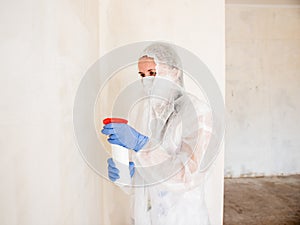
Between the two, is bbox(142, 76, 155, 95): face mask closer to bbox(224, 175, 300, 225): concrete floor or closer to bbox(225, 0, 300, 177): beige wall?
bbox(224, 175, 300, 225): concrete floor

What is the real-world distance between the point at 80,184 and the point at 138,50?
2.82 ft

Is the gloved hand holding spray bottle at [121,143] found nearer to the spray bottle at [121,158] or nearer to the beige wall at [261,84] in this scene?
the spray bottle at [121,158]

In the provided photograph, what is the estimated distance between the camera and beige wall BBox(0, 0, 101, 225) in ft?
1.31

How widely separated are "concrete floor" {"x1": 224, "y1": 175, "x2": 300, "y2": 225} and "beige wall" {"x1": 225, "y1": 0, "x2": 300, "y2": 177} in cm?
26

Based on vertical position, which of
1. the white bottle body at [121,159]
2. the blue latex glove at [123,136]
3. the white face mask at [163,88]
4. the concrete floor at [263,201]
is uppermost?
the white face mask at [163,88]

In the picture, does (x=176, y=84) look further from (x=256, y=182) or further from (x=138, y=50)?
(x=256, y=182)

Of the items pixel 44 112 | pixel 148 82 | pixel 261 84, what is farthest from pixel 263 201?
pixel 44 112

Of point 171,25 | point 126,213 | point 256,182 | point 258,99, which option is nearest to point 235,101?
point 258,99

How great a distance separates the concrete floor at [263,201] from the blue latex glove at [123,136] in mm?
2002

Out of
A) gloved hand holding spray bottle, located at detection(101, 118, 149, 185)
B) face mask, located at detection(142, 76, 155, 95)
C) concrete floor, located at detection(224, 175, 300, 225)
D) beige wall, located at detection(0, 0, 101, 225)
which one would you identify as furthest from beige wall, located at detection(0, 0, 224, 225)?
concrete floor, located at detection(224, 175, 300, 225)

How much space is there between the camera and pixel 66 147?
2.36 feet

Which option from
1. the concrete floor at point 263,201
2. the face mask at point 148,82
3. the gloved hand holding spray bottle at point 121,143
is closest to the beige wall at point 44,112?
the gloved hand holding spray bottle at point 121,143

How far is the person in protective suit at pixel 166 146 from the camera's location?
0.91 meters

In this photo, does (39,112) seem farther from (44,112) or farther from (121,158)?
(121,158)
